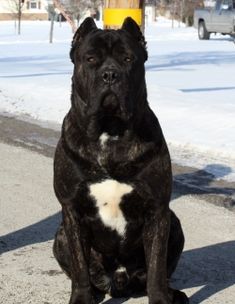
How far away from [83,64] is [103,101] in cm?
20

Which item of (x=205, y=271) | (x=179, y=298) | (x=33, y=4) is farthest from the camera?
(x=33, y=4)

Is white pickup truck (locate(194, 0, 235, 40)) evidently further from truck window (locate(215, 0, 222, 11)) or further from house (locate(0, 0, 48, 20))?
house (locate(0, 0, 48, 20))

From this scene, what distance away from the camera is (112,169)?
3650mm

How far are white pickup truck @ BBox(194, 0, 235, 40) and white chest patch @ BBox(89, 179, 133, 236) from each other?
29707 millimetres

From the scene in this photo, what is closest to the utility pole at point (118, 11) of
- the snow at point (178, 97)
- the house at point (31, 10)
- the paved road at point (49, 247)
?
the snow at point (178, 97)

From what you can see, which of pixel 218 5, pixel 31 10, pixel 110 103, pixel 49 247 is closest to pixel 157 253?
pixel 110 103

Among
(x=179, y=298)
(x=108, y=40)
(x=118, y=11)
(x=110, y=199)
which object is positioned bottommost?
(x=179, y=298)

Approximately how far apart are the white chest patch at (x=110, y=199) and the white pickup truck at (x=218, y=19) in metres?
29.7

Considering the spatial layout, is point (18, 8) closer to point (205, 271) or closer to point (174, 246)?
point (205, 271)

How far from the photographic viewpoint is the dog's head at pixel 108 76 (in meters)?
3.45

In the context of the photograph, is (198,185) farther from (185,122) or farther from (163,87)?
(163,87)

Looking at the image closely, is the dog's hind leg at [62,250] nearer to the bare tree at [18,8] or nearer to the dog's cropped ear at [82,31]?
the dog's cropped ear at [82,31]

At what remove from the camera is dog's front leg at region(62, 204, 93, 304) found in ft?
12.2

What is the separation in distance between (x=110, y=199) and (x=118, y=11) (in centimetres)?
440
